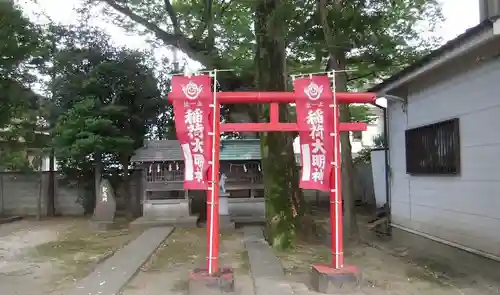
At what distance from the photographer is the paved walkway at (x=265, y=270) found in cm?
749

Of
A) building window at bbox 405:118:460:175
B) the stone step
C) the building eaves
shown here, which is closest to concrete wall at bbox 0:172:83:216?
the stone step

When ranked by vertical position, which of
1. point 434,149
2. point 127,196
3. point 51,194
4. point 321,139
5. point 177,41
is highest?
point 177,41

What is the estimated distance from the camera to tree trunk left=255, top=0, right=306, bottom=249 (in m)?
11.5

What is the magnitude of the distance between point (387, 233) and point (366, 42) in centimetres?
495

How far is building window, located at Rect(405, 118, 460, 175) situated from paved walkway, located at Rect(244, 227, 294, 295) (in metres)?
3.48

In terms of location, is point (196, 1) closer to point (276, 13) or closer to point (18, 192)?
point (276, 13)

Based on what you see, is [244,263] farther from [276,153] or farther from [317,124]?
[317,124]

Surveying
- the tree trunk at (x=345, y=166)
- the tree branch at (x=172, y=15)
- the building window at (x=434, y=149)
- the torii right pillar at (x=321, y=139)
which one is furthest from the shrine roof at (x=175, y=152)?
the torii right pillar at (x=321, y=139)

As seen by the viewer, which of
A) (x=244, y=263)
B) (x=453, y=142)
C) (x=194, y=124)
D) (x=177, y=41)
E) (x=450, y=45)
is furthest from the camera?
(x=177, y=41)

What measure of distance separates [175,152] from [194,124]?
9935 millimetres

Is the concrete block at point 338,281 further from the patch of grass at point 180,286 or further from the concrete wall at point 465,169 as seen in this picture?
the concrete wall at point 465,169

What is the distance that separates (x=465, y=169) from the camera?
8.41m

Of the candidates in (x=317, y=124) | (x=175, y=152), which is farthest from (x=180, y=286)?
(x=175, y=152)

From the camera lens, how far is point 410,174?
35.5ft
